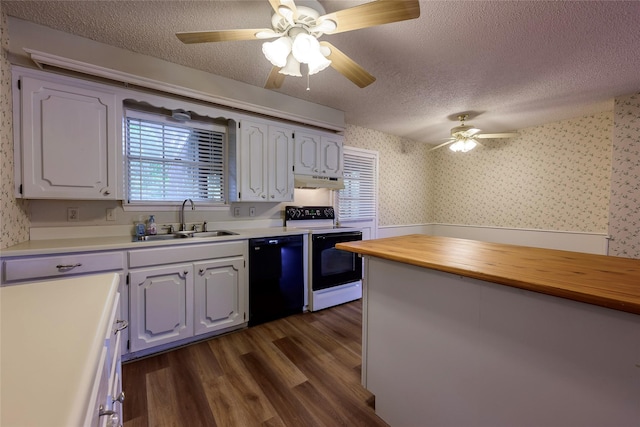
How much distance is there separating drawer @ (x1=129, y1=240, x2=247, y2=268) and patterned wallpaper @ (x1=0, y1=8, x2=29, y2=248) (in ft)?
2.34

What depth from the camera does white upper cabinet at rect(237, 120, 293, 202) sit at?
2.69 metres

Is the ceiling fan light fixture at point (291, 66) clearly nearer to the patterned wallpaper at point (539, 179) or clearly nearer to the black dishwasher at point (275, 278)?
the black dishwasher at point (275, 278)

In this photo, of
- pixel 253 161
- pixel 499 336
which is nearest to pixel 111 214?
pixel 253 161

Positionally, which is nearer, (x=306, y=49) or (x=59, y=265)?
(x=306, y=49)

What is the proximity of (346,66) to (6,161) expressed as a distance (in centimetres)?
235

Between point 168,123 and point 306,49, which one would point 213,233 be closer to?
point 168,123

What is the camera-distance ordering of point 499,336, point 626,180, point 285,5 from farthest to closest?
1. point 626,180
2. point 285,5
3. point 499,336

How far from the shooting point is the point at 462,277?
1.14 metres

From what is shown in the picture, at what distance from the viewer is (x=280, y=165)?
2.94m

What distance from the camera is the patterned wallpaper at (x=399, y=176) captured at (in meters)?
4.23

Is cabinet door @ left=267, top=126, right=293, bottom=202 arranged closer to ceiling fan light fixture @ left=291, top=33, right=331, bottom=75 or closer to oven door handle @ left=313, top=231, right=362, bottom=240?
oven door handle @ left=313, top=231, right=362, bottom=240

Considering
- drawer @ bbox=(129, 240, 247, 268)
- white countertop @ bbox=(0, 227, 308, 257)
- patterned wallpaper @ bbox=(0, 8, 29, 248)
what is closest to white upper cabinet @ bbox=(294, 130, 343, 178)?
drawer @ bbox=(129, 240, 247, 268)

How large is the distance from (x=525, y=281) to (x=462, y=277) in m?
0.28

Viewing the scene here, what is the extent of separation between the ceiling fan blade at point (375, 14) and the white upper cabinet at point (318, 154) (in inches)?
69.0
